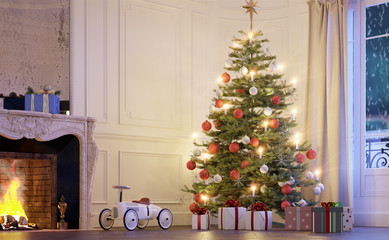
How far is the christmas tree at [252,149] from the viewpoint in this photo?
22.7ft

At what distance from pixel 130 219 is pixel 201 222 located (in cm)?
72

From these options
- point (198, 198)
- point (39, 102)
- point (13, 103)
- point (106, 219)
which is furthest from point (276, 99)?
point (13, 103)

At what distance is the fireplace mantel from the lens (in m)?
6.21

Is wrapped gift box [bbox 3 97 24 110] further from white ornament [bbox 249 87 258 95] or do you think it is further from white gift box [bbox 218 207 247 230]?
white ornament [bbox 249 87 258 95]

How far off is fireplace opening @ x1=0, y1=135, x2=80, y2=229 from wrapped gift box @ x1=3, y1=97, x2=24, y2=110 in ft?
1.21

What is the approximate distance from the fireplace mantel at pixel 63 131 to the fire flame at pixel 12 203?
53cm

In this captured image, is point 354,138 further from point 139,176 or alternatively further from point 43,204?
point 43,204

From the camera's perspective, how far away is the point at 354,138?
787 cm

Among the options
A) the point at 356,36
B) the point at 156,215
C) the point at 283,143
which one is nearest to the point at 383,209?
the point at 283,143

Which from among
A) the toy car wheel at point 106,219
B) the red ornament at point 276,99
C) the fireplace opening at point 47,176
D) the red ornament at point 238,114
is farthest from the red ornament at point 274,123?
the fireplace opening at point 47,176

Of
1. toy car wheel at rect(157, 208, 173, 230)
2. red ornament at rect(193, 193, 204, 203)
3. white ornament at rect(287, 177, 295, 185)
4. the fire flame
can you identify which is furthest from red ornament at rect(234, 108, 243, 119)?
the fire flame

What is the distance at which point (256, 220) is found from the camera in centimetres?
619

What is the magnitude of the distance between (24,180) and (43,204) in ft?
1.06

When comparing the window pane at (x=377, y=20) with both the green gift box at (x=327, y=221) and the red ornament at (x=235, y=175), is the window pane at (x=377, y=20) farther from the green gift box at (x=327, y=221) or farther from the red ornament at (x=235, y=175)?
the green gift box at (x=327, y=221)
